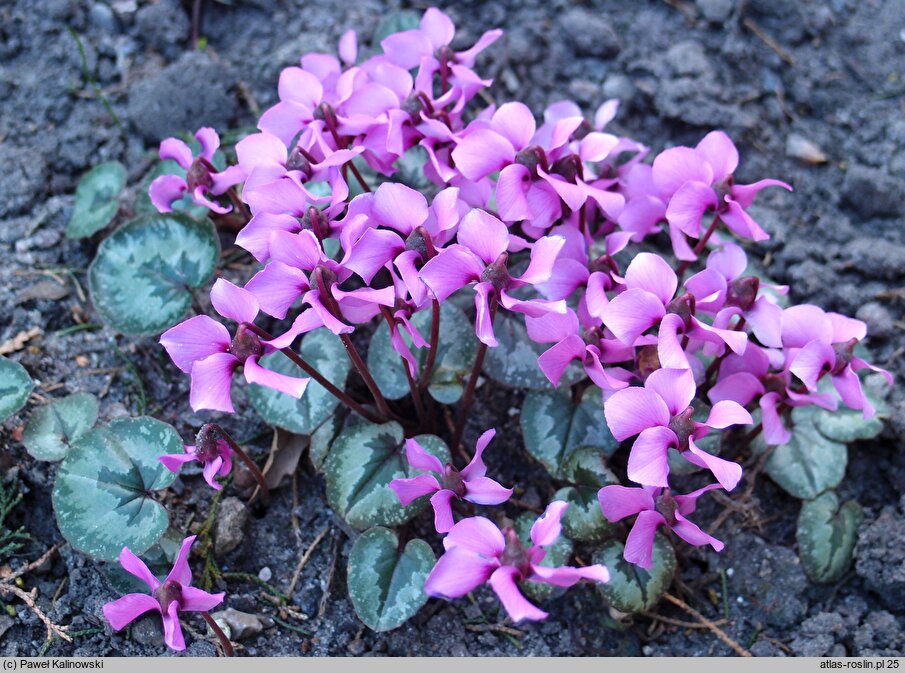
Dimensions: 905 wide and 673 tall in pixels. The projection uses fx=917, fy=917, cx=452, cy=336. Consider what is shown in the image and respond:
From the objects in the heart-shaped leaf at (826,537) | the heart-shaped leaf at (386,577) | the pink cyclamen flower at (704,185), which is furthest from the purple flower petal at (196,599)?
the heart-shaped leaf at (826,537)

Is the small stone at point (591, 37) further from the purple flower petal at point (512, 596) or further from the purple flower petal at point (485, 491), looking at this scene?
the purple flower petal at point (512, 596)

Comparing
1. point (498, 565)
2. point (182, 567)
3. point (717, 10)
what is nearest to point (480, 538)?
point (498, 565)

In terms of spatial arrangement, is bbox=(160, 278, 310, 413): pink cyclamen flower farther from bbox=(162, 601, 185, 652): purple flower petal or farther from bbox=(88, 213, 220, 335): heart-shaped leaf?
bbox=(88, 213, 220, 335): heart-shaped leaf

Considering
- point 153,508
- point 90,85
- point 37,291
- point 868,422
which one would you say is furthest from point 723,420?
point 90,85

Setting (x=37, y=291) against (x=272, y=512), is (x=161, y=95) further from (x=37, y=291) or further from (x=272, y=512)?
(x=272, y=512)

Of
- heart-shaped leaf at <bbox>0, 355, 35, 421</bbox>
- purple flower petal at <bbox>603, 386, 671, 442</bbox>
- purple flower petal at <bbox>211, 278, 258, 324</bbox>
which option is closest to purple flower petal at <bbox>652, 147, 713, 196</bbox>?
purple flower petal at <bbox>603, 386, 671, 442</bbox>

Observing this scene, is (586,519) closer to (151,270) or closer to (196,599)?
(196,599)

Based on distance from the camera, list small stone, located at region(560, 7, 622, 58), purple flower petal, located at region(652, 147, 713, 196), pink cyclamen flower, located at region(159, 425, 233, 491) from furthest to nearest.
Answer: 1. small stone, located at region(560, 7, 622, 58)
2. purple flower petal, located at region(652, 147, 713, 196)
3. pink cyclamen flower, located at region(159, 425, 233, 491)
